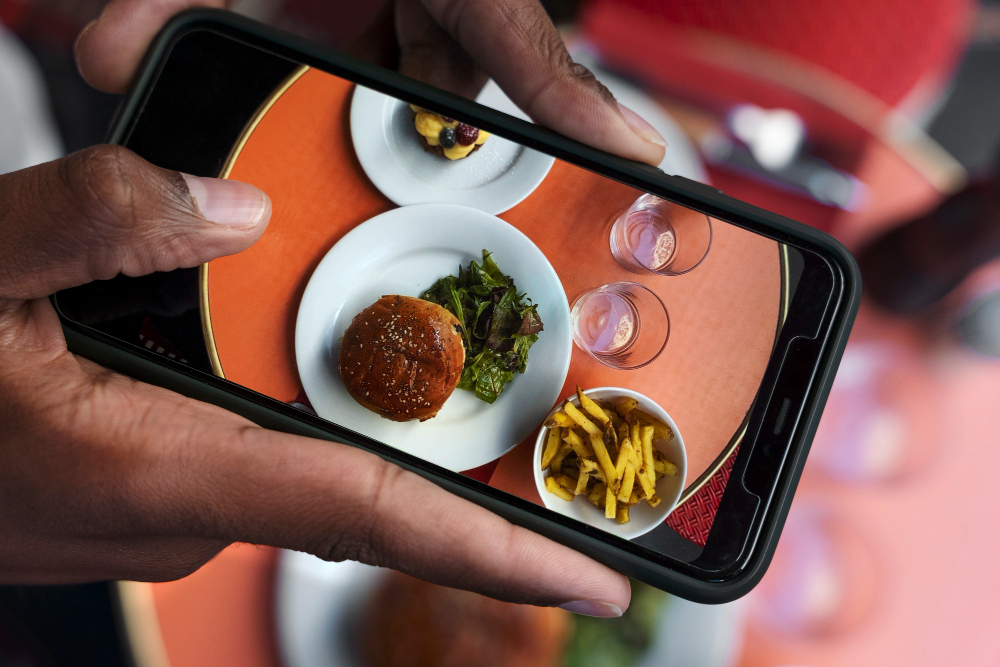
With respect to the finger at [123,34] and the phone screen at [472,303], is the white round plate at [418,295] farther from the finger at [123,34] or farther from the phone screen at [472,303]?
the finger at [123,34]

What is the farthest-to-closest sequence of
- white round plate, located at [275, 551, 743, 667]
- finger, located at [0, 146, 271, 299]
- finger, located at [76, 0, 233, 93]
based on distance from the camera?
white round plate, located at [275, 551, 743, 667] < finger, located at [76, 0, 233, 93] < finger, located at [0, 146, 271, 299]

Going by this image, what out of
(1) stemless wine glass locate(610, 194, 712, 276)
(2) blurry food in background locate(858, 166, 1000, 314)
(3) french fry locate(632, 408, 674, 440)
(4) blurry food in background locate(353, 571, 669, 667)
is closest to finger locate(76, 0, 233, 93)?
(1) stemless wine glass locate(610, 194, 712, 276)

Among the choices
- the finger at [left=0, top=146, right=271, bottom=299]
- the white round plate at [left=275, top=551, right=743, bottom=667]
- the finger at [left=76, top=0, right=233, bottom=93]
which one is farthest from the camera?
the white round plate at [left=275, top=551, right=743, bottom=667]

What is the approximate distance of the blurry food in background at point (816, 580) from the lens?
75 cm

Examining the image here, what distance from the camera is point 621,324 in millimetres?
523

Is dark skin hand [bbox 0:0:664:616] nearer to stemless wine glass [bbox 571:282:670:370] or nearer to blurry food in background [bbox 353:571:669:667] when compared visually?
stemless wine glass [bbox 571:282:670:370]

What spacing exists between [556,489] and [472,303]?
6.6 inches

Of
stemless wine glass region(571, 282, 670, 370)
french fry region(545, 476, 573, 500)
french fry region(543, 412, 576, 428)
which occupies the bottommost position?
french fry region(545, 476, 573, 500)

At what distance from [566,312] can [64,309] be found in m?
0.42

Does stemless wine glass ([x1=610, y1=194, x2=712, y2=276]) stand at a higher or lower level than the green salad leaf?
higher

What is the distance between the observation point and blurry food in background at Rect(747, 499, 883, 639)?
75 cm

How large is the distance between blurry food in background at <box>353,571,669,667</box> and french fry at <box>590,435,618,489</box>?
38cm

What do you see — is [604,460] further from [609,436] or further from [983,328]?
[983,328]

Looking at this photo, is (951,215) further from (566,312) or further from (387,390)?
(387,390)
